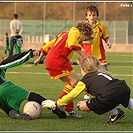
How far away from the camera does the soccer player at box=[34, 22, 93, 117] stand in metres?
7.96

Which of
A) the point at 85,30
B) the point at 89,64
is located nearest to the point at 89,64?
the point at 89,64

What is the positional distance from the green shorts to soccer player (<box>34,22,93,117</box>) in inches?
23.8

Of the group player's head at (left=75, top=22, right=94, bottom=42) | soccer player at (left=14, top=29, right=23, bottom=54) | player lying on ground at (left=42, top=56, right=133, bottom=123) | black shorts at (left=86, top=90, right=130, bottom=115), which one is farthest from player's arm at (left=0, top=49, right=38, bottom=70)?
soccer player at (left=14, top=29, right=23, bottom=54)

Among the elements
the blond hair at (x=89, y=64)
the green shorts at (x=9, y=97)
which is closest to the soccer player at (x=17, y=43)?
the green shorts at (x=9, y=97)

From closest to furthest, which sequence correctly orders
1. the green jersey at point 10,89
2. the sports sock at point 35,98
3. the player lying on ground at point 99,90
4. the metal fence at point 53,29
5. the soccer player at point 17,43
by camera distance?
the player lying on ground at point 99,90
the green jersey at point 10,89
the sports sock at point 35,98
the soccer player at point 17,43
the metal fence at point 53,29

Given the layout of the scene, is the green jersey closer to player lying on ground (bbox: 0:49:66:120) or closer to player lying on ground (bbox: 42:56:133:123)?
player lying on ground (bbox: 0:49:66:120)

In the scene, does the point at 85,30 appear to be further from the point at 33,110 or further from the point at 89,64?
the point at 33,110

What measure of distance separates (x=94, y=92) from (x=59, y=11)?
140 feet

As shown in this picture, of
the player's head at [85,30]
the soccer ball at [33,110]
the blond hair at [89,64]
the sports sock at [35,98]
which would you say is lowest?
the soccer ball at [33,110]

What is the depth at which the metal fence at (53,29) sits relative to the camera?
40688 millimetres

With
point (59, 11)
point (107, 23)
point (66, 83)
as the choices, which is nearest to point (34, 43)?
point (107, 23)

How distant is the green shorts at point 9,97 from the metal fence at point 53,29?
3231 centimetres

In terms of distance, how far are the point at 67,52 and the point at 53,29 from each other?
108 feet

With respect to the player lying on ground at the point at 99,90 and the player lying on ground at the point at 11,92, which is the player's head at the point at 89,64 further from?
the player lying on ground at the point at 11,92
